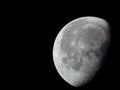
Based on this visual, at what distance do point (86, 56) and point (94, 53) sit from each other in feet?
0.62

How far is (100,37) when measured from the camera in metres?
7.04

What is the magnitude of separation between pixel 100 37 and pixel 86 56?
20.8 inches

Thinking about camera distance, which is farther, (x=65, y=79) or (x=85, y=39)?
(x=65, y=79)

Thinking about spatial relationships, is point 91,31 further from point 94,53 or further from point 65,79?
point 65,79

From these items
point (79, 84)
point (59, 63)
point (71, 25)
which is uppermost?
point (71, 25)

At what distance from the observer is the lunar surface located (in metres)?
6.99

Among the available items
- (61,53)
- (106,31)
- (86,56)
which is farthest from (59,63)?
(106,31)

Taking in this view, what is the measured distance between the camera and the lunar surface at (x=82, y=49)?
6.99 m

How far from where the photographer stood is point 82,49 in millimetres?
7020

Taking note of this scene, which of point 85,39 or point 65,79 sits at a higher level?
point 85,39

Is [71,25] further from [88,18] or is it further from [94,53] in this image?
[94,53]

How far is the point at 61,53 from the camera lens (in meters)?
7.39

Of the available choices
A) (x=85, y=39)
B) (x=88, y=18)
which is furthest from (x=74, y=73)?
(x=88, y=18)

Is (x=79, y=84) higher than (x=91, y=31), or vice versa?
(x=91, y=31)
